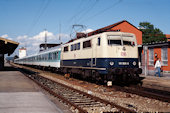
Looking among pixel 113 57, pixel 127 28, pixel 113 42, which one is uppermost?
pixel 127 28

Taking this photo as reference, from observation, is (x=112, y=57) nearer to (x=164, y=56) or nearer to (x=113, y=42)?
(x=113, y=42)

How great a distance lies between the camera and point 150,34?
74188 mm

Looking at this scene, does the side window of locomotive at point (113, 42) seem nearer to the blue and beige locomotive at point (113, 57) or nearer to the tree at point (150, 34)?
the blue and beige locomotive at point (113, 57)

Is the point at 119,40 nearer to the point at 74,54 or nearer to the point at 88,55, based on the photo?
the point at 88,55

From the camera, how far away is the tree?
234 ft

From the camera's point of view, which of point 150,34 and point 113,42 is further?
point 150,34

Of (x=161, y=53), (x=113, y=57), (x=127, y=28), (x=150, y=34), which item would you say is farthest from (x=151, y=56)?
(x=150, y=34)

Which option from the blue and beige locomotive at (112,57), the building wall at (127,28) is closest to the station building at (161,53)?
the blue and beige locomotive at (112,57)

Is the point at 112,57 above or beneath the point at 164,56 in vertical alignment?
beneath

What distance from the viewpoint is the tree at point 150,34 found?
71375 millimetres

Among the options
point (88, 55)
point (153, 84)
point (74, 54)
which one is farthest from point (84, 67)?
point (153, 84)

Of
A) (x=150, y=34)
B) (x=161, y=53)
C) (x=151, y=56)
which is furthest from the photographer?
(x=150, y=34)

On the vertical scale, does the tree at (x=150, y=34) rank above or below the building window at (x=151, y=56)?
above

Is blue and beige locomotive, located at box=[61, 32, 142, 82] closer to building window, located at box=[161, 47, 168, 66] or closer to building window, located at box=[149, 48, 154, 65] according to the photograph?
building window, located at box=[161, 47, 168, 66]
